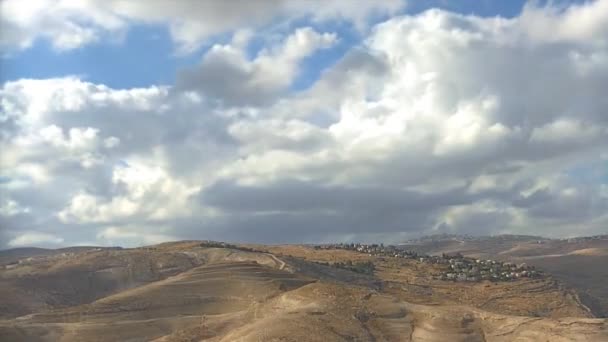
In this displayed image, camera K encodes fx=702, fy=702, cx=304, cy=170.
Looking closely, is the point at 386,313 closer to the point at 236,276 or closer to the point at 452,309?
the point at 452,309

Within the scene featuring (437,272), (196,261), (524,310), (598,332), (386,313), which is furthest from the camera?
(437,272)

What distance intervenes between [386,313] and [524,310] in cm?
1675

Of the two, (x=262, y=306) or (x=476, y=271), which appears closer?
(x=262, y=306)

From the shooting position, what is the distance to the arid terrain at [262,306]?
31.9 metres

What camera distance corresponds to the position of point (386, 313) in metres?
34.8

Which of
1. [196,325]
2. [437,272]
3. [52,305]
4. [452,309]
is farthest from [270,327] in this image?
[437,272]

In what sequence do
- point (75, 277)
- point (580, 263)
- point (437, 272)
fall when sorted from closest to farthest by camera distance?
1. point (75, 277)
2. point (437, 272)
3. point (580, 263)

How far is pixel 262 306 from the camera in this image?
3631 cm

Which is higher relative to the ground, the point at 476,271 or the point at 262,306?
the point at 476,271

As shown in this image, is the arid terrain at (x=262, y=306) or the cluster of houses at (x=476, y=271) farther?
the cluster of houses at (x=476, y=271)

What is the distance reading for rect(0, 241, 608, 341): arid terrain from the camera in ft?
105

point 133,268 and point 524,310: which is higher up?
point 133,268

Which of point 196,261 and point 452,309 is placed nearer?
point 452,309

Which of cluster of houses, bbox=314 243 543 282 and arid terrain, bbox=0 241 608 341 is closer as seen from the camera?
arid terrain, bbox=0 241 608 341
